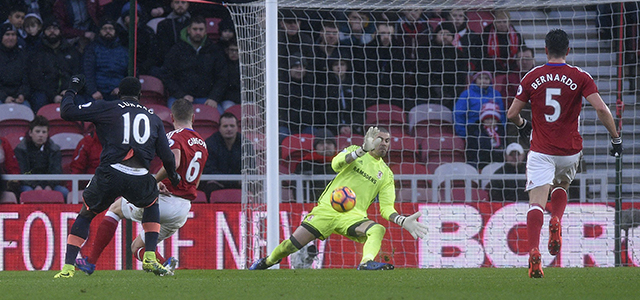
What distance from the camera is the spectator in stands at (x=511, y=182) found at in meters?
10.3

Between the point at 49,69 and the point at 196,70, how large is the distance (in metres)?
1.89

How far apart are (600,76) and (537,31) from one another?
3.84ft

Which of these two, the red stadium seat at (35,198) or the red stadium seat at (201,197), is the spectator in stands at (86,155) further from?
the red stadium seat at (201,197)

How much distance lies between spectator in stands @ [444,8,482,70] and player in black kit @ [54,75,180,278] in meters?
5.83

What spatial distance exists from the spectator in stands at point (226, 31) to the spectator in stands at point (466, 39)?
2.95 meters

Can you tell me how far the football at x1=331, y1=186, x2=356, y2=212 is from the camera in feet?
25.9

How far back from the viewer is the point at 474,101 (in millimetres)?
10992

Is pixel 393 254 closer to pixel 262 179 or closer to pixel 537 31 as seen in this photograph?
pixel 262 179

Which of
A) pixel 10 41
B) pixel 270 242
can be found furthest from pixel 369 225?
pixel 10 41

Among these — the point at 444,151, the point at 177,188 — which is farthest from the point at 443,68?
the point at 177,188

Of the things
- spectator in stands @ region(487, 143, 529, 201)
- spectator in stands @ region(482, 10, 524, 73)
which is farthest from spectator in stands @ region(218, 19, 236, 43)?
spectator in stands @ region(487, 143, 529, 201)

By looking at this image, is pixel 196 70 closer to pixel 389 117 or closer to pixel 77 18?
pixel 77 18

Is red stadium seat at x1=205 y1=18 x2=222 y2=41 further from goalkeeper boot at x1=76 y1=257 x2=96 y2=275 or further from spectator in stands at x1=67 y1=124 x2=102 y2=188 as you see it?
goalkeeper boot at x1=76 y1=257 x2=96 y2=275

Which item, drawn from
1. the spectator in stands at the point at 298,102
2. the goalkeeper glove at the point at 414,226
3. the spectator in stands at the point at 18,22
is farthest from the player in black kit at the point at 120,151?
the spectator in stands at the point at 18,22
